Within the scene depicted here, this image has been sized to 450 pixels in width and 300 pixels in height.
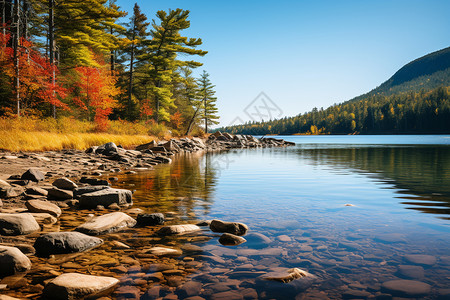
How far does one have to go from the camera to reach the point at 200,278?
9.77ft

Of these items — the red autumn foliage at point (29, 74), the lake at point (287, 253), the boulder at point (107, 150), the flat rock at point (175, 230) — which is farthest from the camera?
the red autumn foliage at point (29, 74)

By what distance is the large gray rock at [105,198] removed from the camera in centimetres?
585

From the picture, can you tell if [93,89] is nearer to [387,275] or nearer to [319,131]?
[387,275]

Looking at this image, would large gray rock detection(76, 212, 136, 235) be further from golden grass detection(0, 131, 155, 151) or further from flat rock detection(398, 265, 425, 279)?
golden grass detection(0, 131, 155, 151)

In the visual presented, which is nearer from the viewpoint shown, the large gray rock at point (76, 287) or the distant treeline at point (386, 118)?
the large gray rock at point (76, 287)

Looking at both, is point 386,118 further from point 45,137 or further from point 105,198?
point 105,198

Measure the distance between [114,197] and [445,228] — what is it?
19.9 ft

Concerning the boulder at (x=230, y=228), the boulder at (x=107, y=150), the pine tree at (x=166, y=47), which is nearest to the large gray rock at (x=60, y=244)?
the boulder at (x=230, y=228)

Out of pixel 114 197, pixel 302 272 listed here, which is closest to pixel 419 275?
pixel 302 272

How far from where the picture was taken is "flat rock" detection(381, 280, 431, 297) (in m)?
2.71

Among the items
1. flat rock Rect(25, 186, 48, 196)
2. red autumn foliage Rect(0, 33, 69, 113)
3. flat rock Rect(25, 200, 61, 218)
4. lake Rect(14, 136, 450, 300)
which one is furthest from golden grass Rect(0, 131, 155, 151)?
flat rock Rect(25, 200, 61, 218)

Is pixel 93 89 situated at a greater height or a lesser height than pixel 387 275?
greater

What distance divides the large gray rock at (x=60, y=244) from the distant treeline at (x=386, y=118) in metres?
144

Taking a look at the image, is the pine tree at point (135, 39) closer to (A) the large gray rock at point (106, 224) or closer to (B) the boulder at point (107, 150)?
(B) the boulder at point (107, 150)
